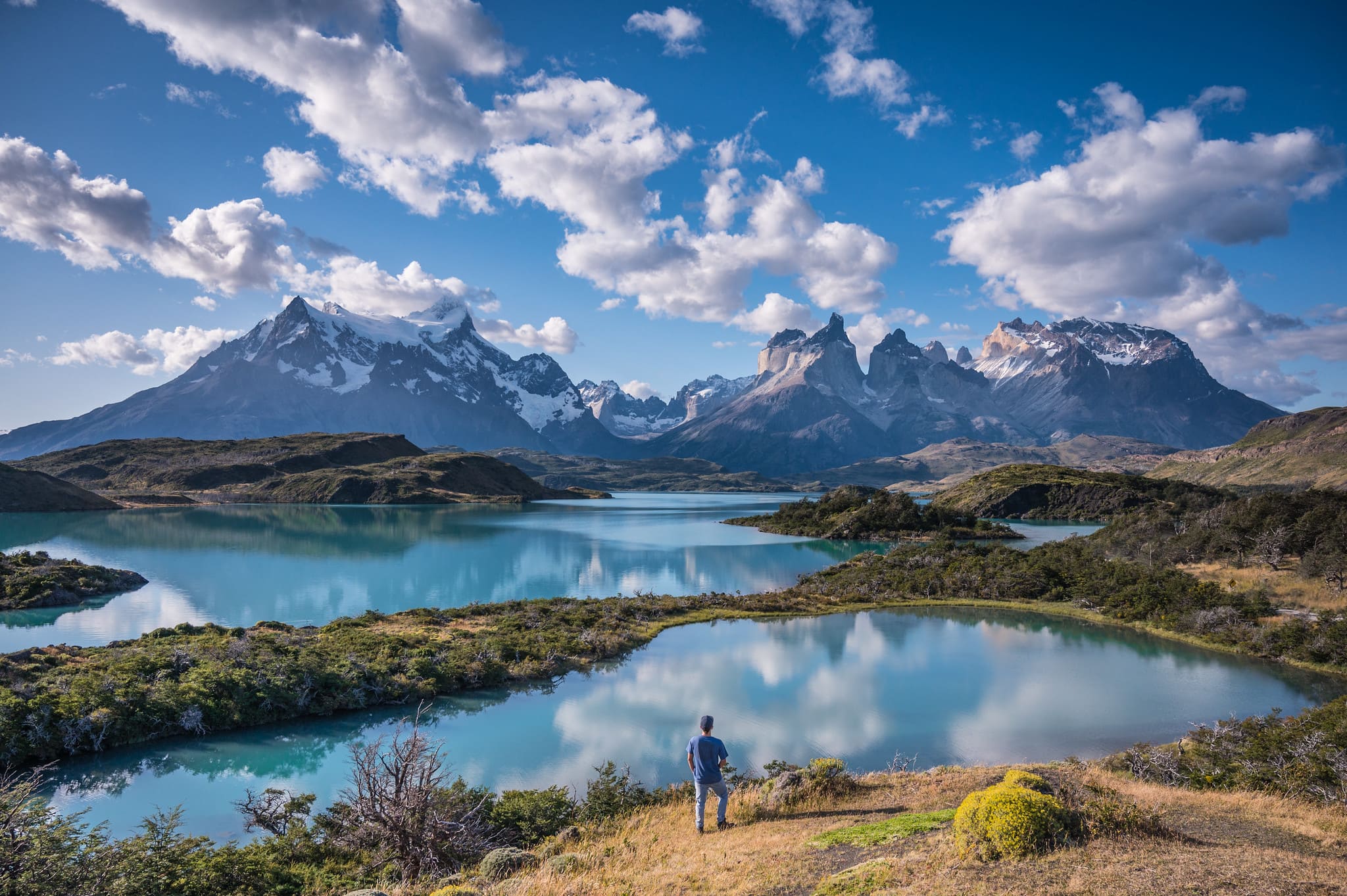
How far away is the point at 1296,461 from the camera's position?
162250mm

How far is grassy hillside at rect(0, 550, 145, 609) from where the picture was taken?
45.2 meters

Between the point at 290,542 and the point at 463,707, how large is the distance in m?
70.2

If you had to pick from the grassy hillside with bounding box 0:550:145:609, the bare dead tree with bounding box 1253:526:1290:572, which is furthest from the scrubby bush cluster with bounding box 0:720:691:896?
the bare dead tree with bounding box 1253:526:1290:572

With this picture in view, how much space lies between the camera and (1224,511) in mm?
56688

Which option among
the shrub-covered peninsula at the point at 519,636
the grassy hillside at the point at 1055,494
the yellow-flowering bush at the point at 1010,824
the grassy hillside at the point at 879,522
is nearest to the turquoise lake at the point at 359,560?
the grassy hillside at the point at 879,522

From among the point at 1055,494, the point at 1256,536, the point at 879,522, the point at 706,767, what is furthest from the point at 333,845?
the point at 1055,494

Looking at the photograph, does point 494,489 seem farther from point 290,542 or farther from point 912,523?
Answer: point 912,523

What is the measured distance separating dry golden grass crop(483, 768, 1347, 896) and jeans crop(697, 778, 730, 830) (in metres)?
0.42

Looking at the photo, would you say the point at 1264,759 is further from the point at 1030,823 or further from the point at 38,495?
the point at 38,495

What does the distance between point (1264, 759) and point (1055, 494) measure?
451 ft

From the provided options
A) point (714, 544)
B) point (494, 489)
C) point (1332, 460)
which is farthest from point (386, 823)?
point (1332, 460)

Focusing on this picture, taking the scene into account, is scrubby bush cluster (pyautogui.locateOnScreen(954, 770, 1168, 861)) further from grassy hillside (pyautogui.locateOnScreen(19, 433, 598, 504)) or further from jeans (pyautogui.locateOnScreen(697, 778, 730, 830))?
grassy hillside (pyautogui.locateOnScreen(19, 433, 598, 504))

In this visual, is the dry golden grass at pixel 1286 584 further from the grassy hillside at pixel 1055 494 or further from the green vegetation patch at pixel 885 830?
the grassy hillside at pixel 1055 494

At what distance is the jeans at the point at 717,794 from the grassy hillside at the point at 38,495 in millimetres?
150623
